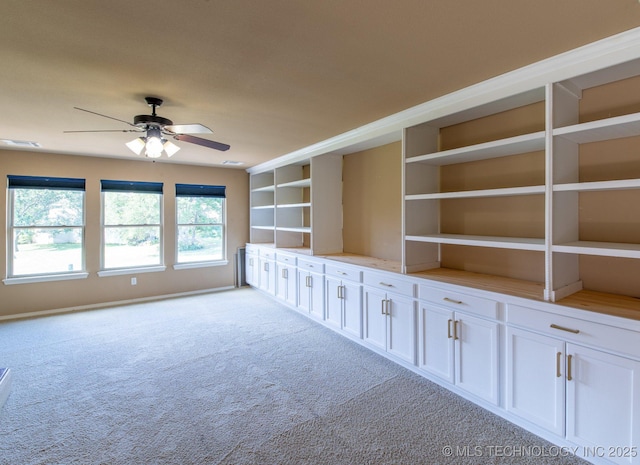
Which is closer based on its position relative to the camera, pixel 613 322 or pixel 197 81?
pixel 613 322

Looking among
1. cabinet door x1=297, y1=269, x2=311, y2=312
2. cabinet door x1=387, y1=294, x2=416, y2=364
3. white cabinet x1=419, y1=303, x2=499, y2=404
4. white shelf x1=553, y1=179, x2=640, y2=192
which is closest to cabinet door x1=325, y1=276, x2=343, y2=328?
cabinet door x1=297, y1=269, x2=311, y2=312

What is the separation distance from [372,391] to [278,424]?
87 centimetres

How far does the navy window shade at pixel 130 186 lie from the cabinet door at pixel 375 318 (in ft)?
14.2

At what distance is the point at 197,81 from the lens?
2.32 metres

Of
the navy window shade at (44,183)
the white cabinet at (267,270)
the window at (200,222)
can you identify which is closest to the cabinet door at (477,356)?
the white cabinet at (267,270)

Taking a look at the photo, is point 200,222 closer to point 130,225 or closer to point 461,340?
point 130,225

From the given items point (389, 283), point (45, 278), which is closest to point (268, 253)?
point (389, 283)

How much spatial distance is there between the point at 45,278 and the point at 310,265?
4.13m

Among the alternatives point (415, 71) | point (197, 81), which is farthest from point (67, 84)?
point (415, 71)

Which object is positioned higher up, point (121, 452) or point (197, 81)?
point (197, 81)

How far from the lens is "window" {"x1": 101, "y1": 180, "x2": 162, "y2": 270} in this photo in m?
5.31

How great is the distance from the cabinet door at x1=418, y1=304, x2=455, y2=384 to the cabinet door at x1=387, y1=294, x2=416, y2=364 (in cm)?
10

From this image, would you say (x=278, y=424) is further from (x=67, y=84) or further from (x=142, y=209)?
(x=142, y=209)

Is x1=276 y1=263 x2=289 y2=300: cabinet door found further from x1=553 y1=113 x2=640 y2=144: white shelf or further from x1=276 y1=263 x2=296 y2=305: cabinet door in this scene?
x1=553 y1=113 x2=640 y2=144: white shelf
